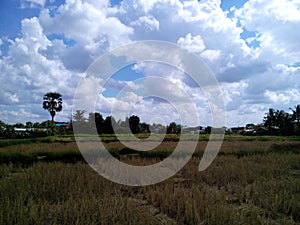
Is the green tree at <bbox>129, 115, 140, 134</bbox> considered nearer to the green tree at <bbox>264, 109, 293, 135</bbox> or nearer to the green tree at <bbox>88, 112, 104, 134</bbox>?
the green tree at <bbox>88, 112, 104, 134</bbox>

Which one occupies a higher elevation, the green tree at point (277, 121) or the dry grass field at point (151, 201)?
the green tree at point (277, 121)

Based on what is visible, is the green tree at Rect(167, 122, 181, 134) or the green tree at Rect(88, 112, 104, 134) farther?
the green tree at Rect(167, 122, 181, 134)

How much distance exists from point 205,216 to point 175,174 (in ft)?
11.3

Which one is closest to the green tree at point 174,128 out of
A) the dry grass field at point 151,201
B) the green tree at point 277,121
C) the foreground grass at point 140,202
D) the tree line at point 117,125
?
the tree line at point 117,125

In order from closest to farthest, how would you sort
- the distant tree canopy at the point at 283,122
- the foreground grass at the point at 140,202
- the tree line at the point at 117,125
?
the foreground grass at the point at 140,202
the tree line at the point at 117,125
the distant tree canopy at the point at 283,122

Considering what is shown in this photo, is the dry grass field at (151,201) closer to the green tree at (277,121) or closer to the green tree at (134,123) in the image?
the green tree at (134,123)

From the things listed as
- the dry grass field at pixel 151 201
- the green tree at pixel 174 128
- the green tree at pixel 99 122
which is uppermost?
the green tree at pixel 99 122

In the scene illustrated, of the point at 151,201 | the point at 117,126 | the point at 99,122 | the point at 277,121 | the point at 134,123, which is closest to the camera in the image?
the point at 151,201

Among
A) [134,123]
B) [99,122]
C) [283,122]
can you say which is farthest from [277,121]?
[99,122]

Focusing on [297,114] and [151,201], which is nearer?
[151,201]

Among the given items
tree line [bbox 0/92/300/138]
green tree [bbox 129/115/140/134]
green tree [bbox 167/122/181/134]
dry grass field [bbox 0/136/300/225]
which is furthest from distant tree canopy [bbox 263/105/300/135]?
dry grass field [bbox 0/136/300/225]

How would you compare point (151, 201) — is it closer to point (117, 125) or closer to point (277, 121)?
point (117, 125)

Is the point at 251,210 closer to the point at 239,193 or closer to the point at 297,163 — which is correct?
the point at 239,193

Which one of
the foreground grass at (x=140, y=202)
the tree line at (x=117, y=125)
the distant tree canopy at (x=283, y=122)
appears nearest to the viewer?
the foreground grass at (x=140, y=202)
